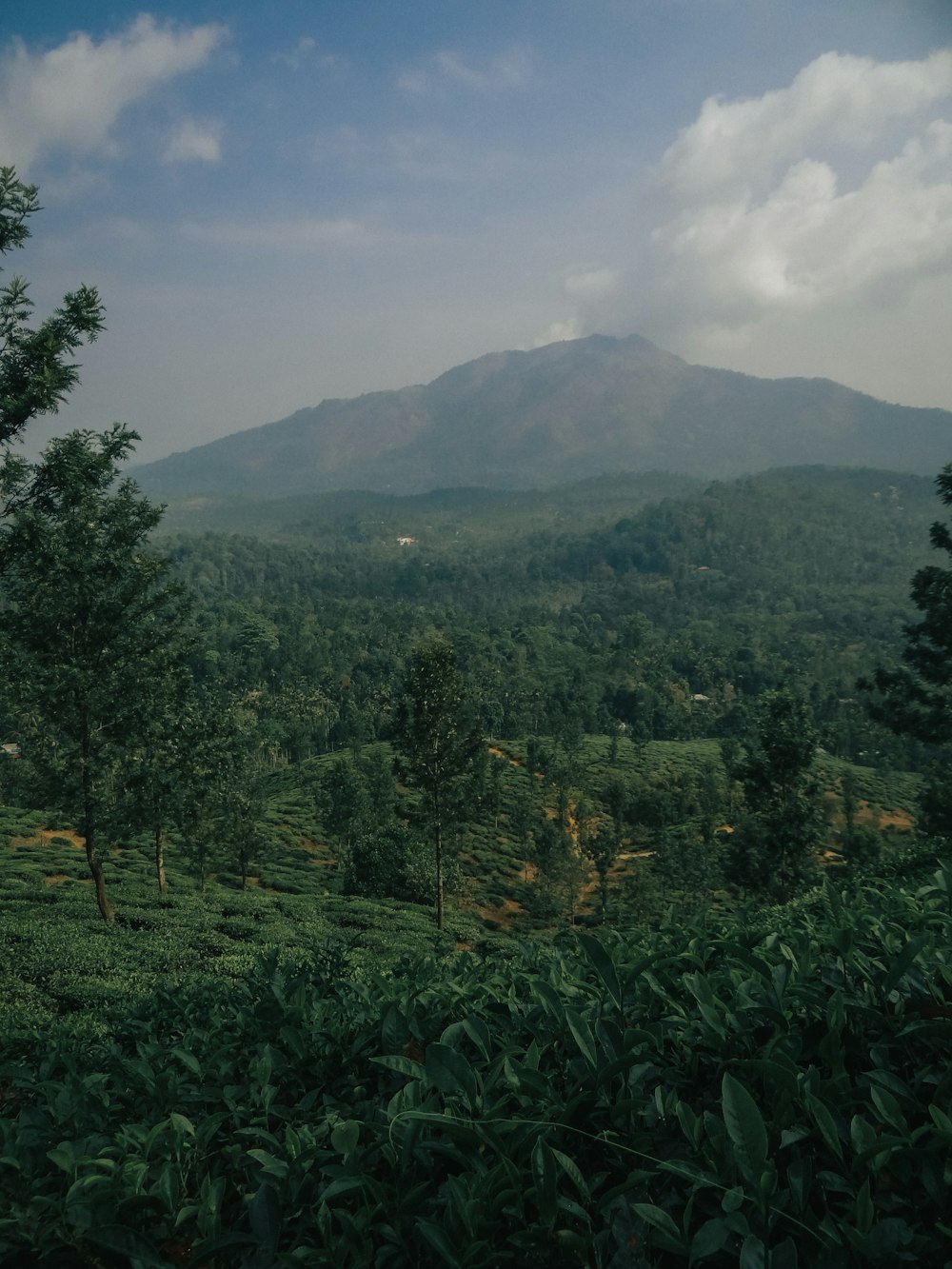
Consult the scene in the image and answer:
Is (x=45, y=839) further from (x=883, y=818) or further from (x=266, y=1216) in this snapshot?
(x=883, y=818)

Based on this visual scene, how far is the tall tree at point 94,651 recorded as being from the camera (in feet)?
38.9

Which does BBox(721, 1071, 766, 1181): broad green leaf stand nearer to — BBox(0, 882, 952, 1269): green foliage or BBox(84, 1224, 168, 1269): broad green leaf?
BBox(0, 882, 952, 1269): green foliage

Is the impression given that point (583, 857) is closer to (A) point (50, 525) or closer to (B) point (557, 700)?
(A) point (50, 525)

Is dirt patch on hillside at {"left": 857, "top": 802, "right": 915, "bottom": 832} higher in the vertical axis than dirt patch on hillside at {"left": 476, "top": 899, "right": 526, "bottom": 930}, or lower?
lower

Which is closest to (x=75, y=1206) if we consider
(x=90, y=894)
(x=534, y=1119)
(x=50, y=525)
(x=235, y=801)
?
(x=534, y=1119)

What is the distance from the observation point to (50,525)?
9.72m

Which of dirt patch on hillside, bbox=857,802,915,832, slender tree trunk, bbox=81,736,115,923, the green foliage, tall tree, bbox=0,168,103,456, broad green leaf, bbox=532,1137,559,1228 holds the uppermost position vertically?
tall tree, bbox=0,168,103,456

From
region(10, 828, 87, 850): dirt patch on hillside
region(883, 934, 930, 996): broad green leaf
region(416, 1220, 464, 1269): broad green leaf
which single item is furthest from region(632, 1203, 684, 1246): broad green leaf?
region(10, 828, 87, 850): dirt patch on hillside

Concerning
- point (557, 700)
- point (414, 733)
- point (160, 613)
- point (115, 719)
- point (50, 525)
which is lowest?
point (557, 700)

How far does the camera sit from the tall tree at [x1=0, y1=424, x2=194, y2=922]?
467 inches

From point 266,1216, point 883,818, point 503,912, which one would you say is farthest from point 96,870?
point 883,818

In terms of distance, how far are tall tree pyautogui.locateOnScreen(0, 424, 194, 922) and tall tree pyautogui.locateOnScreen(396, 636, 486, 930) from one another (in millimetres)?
8161

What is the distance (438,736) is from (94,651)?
Result: 10.6 meters

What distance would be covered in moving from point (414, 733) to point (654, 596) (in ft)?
538
